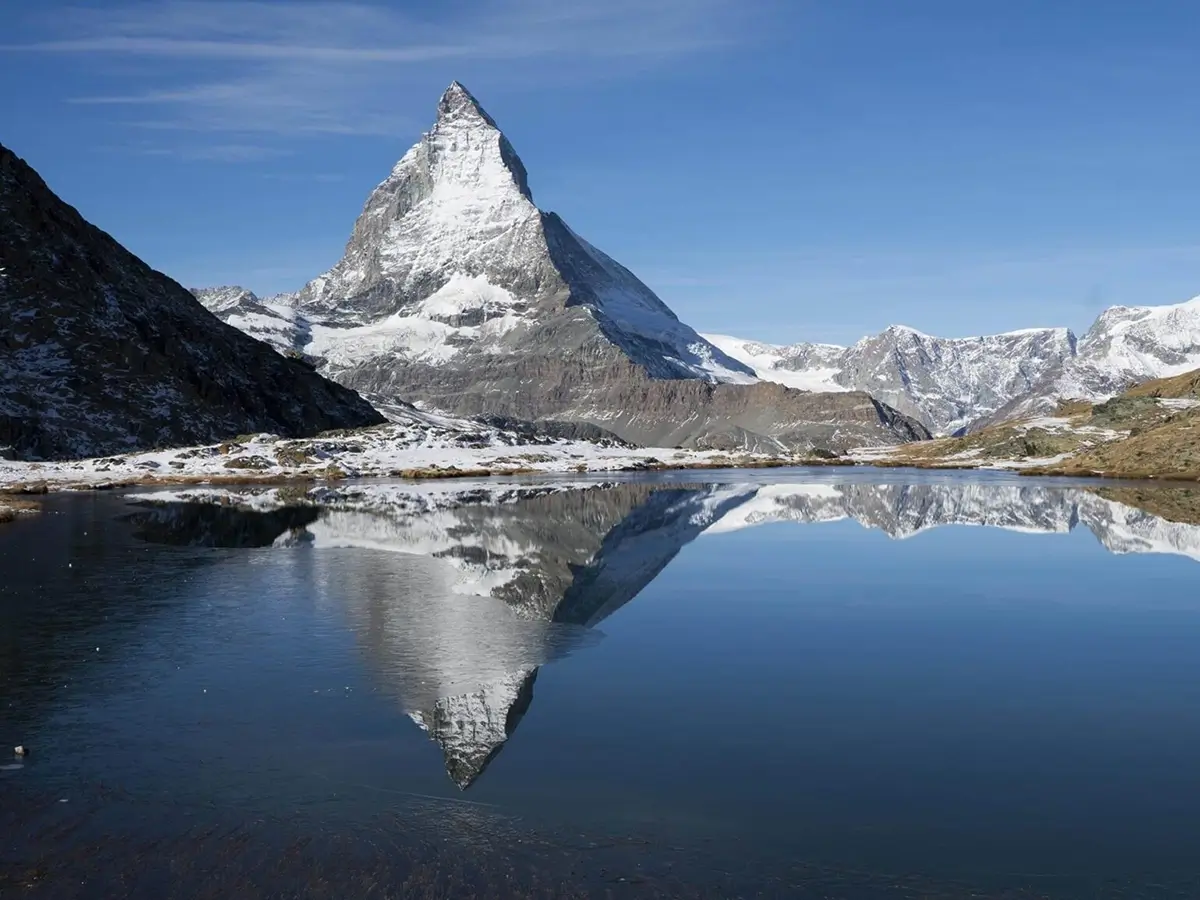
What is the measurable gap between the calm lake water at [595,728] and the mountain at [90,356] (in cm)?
11774

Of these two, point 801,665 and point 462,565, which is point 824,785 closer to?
point 801,665

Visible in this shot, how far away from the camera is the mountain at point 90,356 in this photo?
5896 inches

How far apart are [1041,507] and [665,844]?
214 ft

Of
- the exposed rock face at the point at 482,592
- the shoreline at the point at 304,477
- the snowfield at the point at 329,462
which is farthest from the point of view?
the snowfield at the point at 329,462

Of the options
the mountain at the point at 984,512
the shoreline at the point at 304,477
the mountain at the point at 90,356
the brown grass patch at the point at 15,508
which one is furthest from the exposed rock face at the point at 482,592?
the mountain at the point at 90,356

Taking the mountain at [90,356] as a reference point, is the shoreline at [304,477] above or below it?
below

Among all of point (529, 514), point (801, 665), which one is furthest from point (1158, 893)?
point (529, 514)

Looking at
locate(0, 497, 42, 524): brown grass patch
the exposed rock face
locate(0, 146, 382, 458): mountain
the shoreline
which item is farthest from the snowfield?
the exposed rock face

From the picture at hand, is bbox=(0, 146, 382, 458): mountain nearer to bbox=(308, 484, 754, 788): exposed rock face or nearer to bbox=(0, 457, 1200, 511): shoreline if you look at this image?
bbox=(0, 457, 1200, 511): shoreline

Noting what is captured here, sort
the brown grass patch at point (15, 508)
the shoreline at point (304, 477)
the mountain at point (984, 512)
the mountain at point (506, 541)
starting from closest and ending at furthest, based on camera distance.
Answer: the mountain at point (506, 541) < the mountain at point (984, 512) < the brown grass patch at point (15, 508) < the shoreline at point (304, 477)

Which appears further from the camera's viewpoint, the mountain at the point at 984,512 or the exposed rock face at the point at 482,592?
the mountain at the point at 984,512

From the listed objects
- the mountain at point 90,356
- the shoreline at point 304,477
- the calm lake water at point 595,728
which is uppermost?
the mountain at point 90,356

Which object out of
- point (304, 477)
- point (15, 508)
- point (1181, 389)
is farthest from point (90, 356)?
point (1181, 389)

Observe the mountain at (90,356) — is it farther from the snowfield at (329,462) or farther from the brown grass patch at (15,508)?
the brown grass patch at (15,508)
